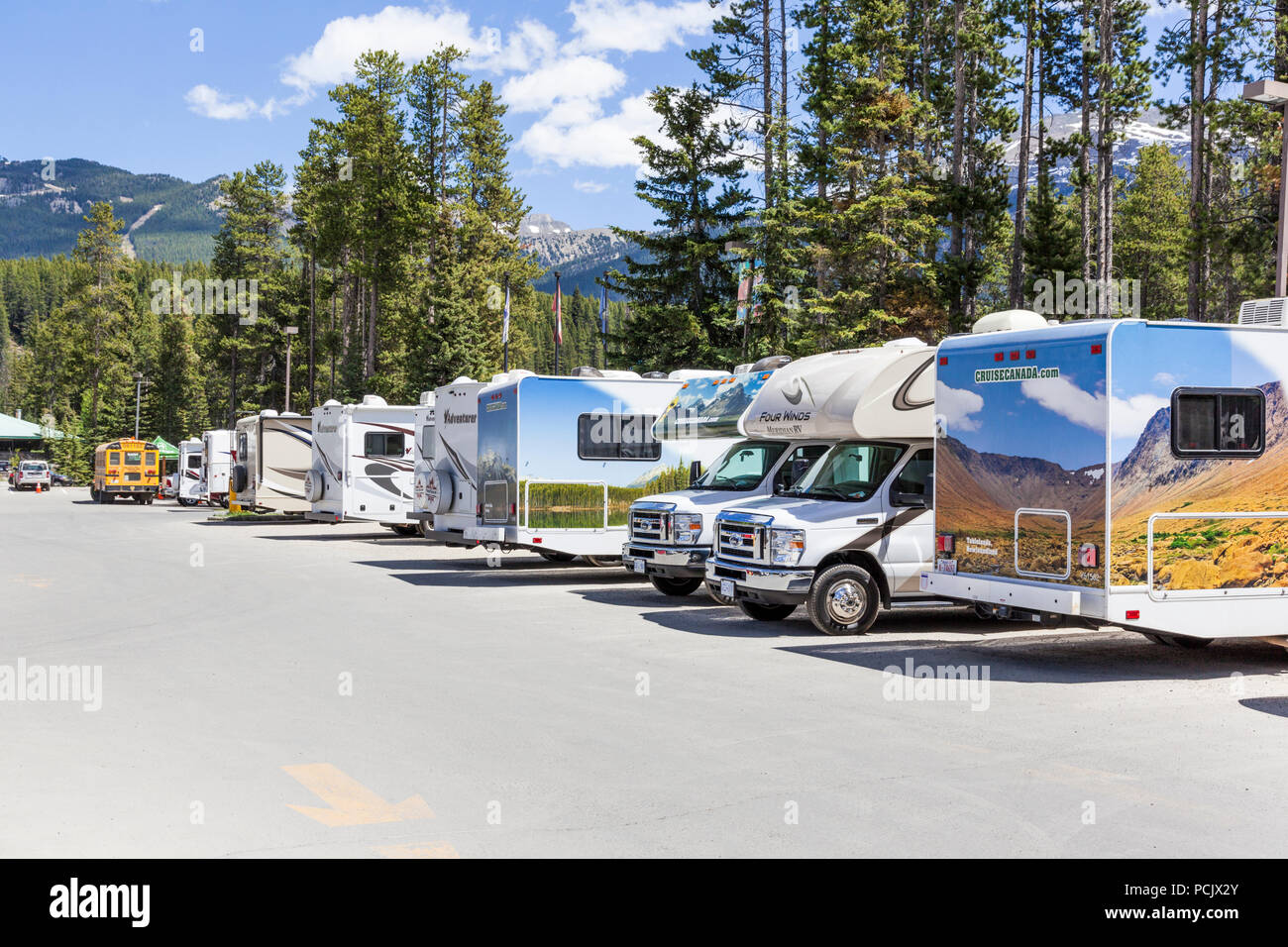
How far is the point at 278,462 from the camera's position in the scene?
3284cm

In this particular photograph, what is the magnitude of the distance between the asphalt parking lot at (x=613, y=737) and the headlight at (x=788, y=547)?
859 millimetres

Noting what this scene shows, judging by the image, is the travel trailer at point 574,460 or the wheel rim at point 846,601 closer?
the wheel rim at point 846,601

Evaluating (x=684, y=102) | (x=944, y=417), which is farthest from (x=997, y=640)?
(x=684, y=102)

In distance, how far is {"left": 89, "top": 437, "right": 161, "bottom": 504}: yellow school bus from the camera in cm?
5341

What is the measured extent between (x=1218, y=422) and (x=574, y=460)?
10236 mm

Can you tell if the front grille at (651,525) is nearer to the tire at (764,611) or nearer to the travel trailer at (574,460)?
the tire at (764,611)

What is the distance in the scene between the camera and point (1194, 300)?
32344 millimetres

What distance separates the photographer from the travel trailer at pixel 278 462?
32.7 meters

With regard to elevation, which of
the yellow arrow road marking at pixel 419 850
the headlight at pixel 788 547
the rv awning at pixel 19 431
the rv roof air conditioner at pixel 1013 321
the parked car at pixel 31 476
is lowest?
the yellow arrow road marking at pixel 419 850

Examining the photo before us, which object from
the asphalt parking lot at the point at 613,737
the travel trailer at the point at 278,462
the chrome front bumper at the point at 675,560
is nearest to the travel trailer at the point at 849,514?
the asphalt parking lot at the point at 613,737

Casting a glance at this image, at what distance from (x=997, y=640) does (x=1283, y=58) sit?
2063 centimetres

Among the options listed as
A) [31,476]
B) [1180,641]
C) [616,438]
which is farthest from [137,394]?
[1180,641]

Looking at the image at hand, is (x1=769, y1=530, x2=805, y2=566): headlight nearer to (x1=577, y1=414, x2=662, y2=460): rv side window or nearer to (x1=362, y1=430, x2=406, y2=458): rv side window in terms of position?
(x1=577, y1=414, x2=662, y2=460): rv side window
